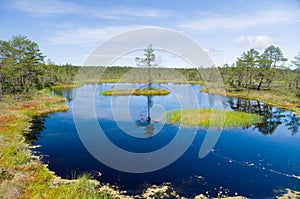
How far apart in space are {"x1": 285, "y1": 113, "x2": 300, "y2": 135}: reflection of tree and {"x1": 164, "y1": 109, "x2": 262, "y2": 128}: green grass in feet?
9.91

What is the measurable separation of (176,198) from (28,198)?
622cm

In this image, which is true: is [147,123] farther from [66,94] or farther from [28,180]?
[66,94]

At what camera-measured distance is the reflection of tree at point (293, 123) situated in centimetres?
2261

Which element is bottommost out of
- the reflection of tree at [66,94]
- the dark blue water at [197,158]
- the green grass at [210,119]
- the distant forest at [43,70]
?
the dark blue water at [197,158]

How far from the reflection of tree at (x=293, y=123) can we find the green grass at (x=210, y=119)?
3.02 m

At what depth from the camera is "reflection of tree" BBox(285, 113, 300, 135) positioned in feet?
74.2

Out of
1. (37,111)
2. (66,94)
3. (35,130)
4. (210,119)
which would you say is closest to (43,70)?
(66,94)

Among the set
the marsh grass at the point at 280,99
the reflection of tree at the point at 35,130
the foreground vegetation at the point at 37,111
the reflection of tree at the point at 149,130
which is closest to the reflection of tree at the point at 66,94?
the foreground vegetation at the point at 37,111

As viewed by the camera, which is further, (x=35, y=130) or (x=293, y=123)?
(x=293, y=123)

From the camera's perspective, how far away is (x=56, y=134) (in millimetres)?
19750

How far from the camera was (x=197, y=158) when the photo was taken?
1490 centimetres

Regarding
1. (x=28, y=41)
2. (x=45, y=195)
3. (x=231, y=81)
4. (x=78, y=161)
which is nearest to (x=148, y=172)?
(x=78, y=161)

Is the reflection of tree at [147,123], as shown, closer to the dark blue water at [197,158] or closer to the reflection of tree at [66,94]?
the dark blue water at [197,158]

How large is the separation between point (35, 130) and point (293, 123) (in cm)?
2700
